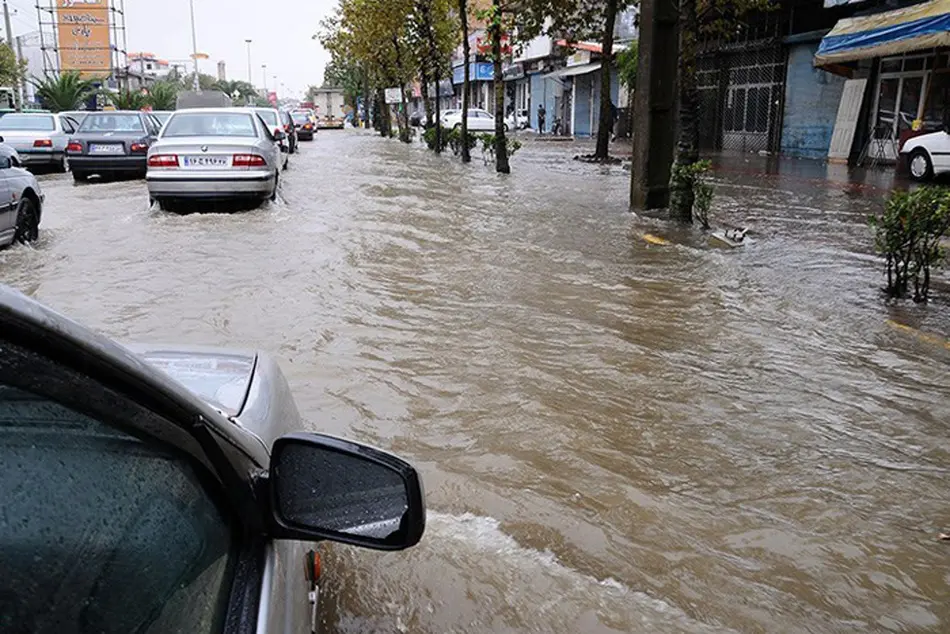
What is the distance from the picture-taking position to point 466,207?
13.7 meters

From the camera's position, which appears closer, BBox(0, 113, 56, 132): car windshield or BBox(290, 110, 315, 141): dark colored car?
BBox(0, 113, 56, 132): car windshield

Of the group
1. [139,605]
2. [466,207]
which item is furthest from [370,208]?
[139,605]

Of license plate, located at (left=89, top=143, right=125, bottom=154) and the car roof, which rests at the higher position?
the car roof

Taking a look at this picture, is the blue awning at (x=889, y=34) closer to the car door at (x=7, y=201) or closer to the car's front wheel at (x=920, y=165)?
the car's front wheel at (x=920, y=165)

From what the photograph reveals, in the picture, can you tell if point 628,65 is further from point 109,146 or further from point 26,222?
point 26,222

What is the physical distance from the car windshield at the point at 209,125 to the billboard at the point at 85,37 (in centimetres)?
3432

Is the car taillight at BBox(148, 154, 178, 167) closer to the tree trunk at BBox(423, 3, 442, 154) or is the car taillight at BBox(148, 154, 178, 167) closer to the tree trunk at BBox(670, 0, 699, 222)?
the tree trunk at BBox(670, 0, 699, 222)

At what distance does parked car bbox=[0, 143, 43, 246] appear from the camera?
358 inches

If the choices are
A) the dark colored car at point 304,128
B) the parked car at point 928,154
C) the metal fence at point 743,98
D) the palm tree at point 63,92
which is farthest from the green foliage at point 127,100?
the parked car at point 928,154

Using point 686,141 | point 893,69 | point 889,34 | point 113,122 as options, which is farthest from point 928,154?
point 113,122

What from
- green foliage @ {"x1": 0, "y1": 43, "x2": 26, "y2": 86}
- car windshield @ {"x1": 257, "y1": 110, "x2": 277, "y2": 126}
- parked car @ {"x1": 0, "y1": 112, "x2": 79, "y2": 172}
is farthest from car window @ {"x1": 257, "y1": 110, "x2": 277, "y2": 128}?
green foliage @ {"x1": 0, "y1": 43, "x2": 26, "y2": 86}

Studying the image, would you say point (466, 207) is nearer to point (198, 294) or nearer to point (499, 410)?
point (198, 294)

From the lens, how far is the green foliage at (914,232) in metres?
6.57

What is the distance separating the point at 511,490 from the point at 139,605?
9.05 feet
